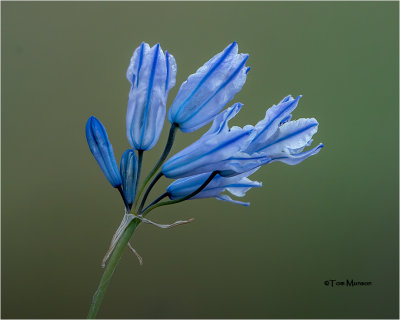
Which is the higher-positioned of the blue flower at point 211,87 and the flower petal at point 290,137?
the blue flower at point 211,87

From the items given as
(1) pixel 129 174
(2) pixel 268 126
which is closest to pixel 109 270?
(1) pixel 129 174

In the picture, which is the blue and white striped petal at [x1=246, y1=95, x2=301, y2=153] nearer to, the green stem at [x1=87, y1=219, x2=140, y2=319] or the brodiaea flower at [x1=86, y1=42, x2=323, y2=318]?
the brodiaea flower at [x1=86, y1=42, x2=323, y2=318]

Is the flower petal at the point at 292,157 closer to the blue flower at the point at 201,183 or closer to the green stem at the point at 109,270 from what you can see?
the blue flower at the point at 201,183

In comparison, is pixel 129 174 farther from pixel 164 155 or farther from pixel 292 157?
pixel 292 157

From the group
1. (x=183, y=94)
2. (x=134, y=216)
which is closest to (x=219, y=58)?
(x=183, y=94)

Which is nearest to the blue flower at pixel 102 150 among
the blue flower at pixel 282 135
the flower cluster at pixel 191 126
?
the flower cluster at pixel 191 126

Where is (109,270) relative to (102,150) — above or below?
below

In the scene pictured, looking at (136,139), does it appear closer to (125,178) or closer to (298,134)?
(125,178)
